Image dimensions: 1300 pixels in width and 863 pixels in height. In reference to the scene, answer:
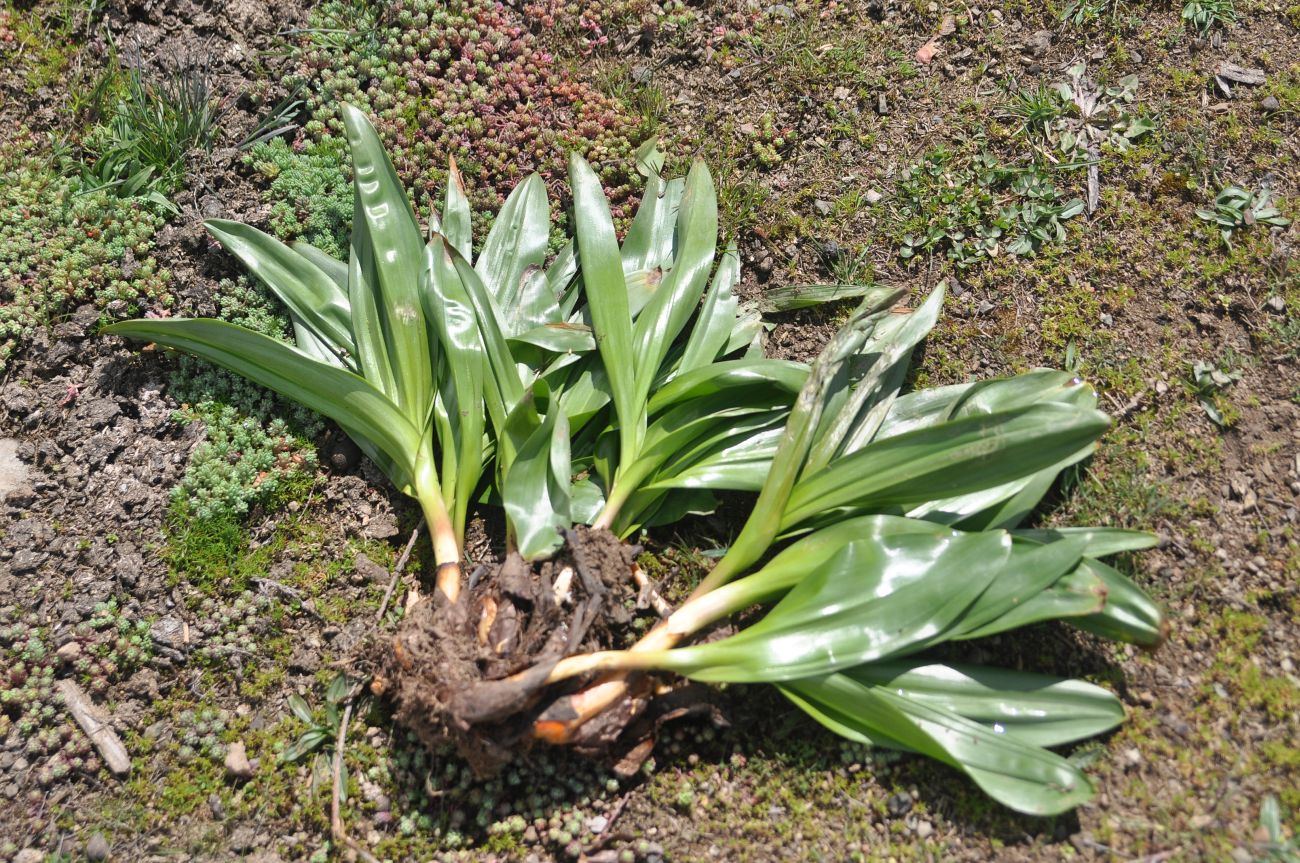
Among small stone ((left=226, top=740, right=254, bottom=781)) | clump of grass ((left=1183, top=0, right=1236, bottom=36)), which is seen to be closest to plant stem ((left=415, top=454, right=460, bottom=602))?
small stone ((left=226, top=740, right=254, bottom=781))

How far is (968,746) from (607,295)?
6.22 ft

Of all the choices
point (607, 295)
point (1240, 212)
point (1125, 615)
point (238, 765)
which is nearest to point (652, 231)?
point (607, 295)

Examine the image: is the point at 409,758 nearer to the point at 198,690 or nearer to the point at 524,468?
the point at 198,690

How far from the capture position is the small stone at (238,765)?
3260mm

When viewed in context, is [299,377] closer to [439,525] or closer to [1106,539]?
[439,525]

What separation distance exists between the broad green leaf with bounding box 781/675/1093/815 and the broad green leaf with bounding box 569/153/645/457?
107 cm

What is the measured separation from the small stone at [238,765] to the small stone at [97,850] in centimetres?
43

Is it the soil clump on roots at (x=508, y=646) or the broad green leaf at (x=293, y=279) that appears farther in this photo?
the broad green leaf at (x=293, y=279)

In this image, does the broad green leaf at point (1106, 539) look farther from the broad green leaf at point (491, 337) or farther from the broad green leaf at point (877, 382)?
the broad green leaf at point (491, 337)

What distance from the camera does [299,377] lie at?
11.1 ft

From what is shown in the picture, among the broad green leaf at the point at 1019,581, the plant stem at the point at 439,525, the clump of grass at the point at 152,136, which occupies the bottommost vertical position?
the broad green leaf at the point at 1019,581

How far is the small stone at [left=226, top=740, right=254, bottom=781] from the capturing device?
3260 millimetres

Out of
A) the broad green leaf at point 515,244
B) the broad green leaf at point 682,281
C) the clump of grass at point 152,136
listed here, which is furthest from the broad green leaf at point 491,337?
the clump of grass at point 152,136

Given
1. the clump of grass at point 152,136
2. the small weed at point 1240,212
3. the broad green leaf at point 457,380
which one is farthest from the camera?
the clump of grass at point 152,136
